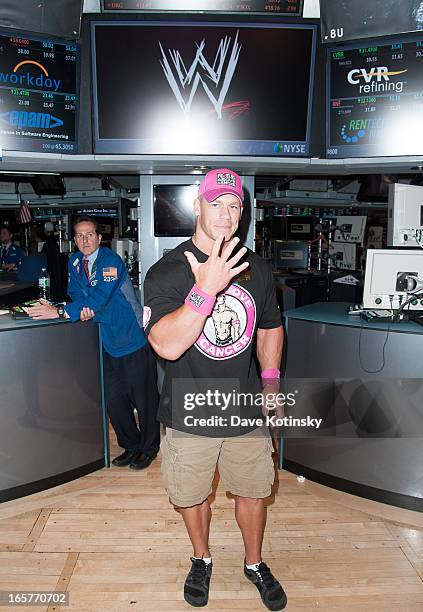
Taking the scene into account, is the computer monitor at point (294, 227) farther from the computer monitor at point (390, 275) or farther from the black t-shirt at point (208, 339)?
the black t-shirt at point (208, 339)

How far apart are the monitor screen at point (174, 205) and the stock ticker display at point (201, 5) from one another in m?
1.29

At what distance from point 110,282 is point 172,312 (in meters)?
1.43

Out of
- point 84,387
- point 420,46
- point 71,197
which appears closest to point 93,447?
point 84,387

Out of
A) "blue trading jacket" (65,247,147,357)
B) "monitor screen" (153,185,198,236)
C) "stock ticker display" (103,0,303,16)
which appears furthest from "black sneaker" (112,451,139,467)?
"stock ticker display" (103,0,303,16)

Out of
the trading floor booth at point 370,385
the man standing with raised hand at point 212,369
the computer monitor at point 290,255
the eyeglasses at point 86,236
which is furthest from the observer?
the computer monitor at point 290,255

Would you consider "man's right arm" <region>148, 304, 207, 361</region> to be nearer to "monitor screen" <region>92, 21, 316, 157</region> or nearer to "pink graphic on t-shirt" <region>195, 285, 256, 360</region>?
"pink graphic on t-shirt" <region>195, 285, 256, 360</region>

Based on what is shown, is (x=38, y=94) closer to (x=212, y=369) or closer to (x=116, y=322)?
(x=116, y=322)

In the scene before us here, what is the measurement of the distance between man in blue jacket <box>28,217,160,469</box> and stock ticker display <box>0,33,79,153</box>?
0.57 metres

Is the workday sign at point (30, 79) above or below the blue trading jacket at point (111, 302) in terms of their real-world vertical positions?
above

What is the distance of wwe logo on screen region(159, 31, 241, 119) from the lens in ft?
10.3

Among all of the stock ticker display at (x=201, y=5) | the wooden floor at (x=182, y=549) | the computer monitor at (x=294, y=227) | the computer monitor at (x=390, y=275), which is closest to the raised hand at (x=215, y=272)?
the wooden floor at (x=182, y=549)

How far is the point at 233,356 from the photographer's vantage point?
202 cm

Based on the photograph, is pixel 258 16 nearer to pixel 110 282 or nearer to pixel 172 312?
pixel 110 282

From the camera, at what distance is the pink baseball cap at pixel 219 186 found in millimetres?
1967
